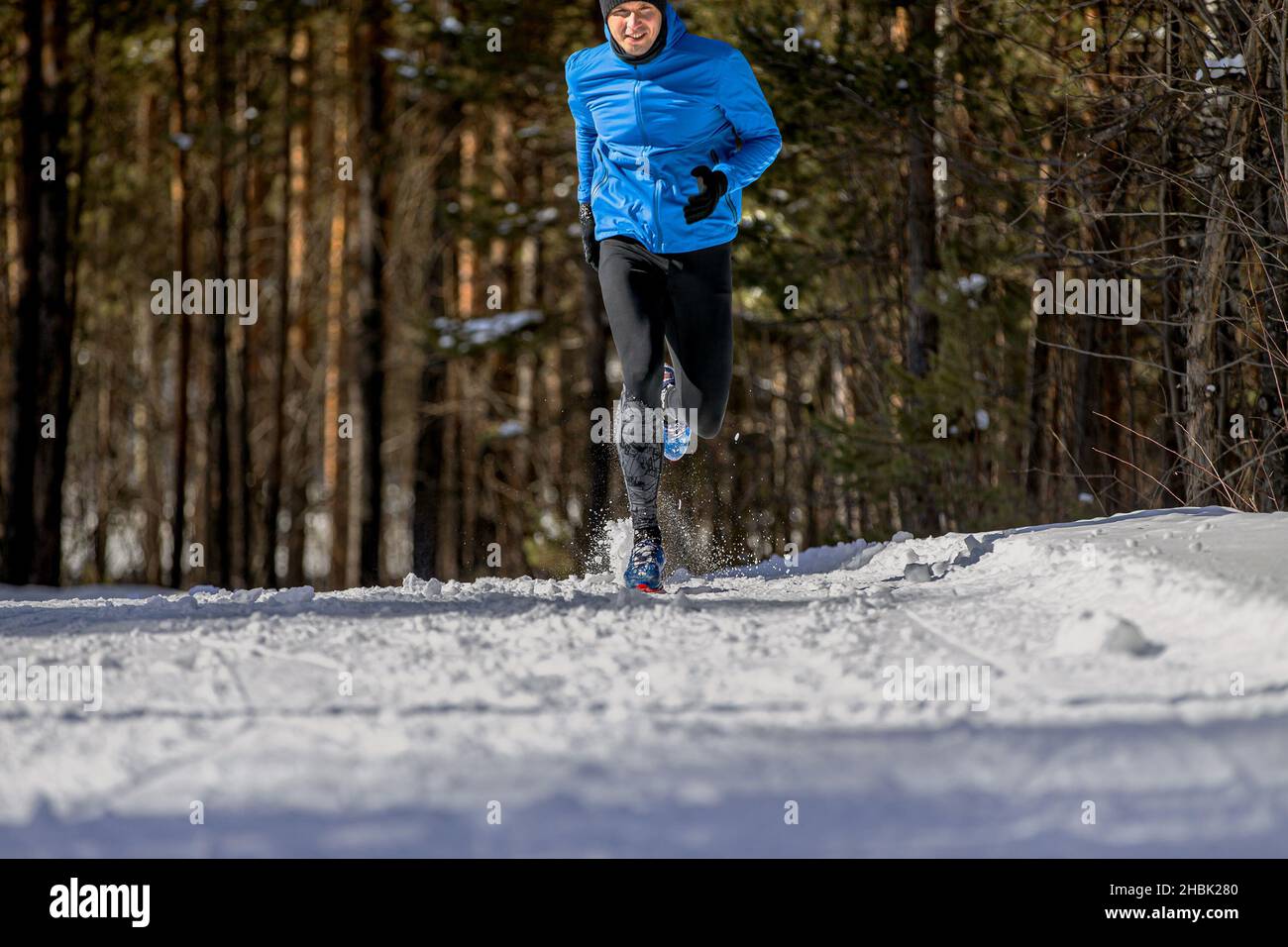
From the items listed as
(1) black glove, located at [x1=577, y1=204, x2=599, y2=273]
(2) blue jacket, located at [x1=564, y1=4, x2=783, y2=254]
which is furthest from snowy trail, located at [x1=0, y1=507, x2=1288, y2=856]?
(1) black glove, located at [x1=577, y1=204, x2=599, y2=273]

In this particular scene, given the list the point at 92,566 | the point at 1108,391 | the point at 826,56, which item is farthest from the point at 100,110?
the point at 1108,391

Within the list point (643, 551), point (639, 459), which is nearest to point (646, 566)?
point (643, 551)

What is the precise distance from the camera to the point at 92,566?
2205 centimetres

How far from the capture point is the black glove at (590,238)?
543 centimetres

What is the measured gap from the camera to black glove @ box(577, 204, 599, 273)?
543 centimetres

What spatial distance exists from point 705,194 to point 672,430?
1.10 meters

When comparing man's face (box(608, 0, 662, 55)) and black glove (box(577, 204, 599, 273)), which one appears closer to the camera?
man's face (box(608, 0, 662, 55))

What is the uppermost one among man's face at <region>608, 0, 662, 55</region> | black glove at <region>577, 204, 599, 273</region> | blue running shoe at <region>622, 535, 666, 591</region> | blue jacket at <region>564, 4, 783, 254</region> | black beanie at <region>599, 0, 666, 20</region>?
black beanie at <region>599, 0, 666, 20</region>

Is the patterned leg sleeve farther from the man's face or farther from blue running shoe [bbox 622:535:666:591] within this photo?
the man's face

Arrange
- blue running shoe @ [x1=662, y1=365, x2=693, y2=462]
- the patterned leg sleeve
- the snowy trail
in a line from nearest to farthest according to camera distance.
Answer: the snowy trail < the patterned leg sleeve < blue running shoe @ [x1=662, y1=365, x2=693, y2=462]

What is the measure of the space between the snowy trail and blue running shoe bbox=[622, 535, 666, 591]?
1103 millimetres

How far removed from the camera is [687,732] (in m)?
2.62

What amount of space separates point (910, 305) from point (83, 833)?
8639mm

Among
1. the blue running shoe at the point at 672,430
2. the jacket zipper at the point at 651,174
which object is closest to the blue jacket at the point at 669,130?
the jacket zipper at the point at 651,174
